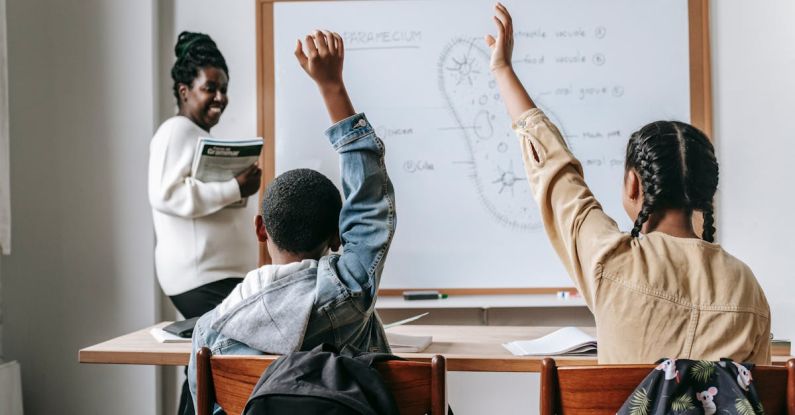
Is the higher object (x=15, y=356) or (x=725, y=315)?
(x=725, y=315)

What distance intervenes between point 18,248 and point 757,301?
9.52 feet

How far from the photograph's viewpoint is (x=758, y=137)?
3.15 meters

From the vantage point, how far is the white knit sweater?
273 centimetres

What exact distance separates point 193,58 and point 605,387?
2.23 meters

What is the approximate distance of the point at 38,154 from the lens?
3285 mm

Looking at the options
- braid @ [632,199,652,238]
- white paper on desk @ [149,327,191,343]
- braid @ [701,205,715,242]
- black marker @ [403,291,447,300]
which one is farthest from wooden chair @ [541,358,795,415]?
black marker @ [403,291,447,300]

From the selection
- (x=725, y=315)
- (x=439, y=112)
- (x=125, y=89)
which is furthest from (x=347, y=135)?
(x=125, y=89)

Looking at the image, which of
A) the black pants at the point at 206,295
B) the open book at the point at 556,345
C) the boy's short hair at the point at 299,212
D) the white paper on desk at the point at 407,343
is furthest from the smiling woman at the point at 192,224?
the boy's short hair at the point at 299,212

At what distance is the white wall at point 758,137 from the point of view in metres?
3.13

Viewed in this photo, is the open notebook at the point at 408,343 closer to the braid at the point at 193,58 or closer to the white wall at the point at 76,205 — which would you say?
the braid at the point at 193,58

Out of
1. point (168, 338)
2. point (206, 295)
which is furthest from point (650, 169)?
point (206, 295)

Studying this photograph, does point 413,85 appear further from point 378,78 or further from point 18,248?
point 18,248

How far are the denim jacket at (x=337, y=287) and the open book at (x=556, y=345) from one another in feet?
1.95

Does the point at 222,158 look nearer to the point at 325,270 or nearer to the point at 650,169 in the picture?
the point at 325,270
